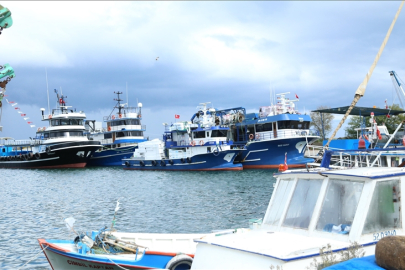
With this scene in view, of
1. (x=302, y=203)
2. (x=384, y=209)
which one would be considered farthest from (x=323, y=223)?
(x=384, y=209)

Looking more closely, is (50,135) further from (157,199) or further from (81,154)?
(157,199)

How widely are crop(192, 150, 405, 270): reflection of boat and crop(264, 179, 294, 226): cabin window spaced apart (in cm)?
11

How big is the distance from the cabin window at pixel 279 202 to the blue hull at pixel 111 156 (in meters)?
57.7

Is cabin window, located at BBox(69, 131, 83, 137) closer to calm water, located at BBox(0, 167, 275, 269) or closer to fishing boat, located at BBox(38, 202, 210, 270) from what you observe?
calm water, located at BBox(0, 167, 275, 269)

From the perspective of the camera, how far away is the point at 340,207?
23.7ft

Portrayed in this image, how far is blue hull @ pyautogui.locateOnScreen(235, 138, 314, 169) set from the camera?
157 ft

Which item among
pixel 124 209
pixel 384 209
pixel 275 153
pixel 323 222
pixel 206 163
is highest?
pixel 384 209

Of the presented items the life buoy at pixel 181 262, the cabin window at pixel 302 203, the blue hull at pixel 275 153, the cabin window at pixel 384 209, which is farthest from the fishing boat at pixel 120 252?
the blue hull at pixel 275 153

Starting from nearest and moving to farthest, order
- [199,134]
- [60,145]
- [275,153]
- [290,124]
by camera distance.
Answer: [199,134] → [275,153] → [290,124] → [60,145]

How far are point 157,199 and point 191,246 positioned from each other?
15.6 meters

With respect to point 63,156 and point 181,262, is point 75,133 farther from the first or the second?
point 181,262

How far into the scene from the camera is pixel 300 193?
25.9 ft

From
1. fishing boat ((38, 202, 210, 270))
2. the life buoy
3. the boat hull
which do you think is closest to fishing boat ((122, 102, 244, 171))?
the boat hull

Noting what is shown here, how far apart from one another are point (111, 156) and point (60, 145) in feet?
32.9
